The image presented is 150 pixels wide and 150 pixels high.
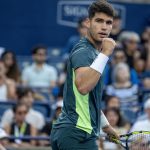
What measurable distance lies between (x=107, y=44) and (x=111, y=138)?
1.04 metres

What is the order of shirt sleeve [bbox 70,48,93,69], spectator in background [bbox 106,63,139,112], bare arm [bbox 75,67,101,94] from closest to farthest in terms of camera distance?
bare arm [bbox 75,67,101,94]
shirt sleeve [bbox 70,48,93,69]
spectator in background [bbox 106,63,139,112]

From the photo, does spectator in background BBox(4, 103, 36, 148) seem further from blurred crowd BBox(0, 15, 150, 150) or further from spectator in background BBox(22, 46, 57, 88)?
spectator in background BBox(22, 46, 57, 88)

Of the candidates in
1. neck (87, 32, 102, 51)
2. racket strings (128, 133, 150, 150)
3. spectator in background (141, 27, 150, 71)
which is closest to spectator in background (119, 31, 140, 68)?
spectator in background (141, 27, 150, 71)

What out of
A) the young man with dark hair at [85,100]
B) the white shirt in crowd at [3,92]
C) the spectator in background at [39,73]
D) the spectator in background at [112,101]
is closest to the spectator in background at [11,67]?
the spectator in background at [39,73]

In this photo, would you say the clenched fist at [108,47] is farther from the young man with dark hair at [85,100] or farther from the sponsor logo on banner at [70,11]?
the sponsor logo on banner at [70,11]

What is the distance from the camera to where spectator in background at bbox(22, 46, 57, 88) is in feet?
40.9

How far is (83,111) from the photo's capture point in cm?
569

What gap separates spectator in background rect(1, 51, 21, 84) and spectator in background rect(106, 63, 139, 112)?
4.95ft

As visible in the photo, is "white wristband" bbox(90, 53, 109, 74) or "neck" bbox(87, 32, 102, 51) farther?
"neck" bbox(87, 32, 102, 51)

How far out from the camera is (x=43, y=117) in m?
10.6

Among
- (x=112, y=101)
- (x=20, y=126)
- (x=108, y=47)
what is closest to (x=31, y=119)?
(x=20, y=126)

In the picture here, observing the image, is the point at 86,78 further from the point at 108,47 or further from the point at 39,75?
the point at 39,75

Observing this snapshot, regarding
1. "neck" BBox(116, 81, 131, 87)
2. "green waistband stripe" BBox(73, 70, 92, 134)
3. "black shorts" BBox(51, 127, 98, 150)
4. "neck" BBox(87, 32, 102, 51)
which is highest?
"neck" BBox(87, 32, 102, 51)

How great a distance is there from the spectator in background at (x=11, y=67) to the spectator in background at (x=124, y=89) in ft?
4.95
